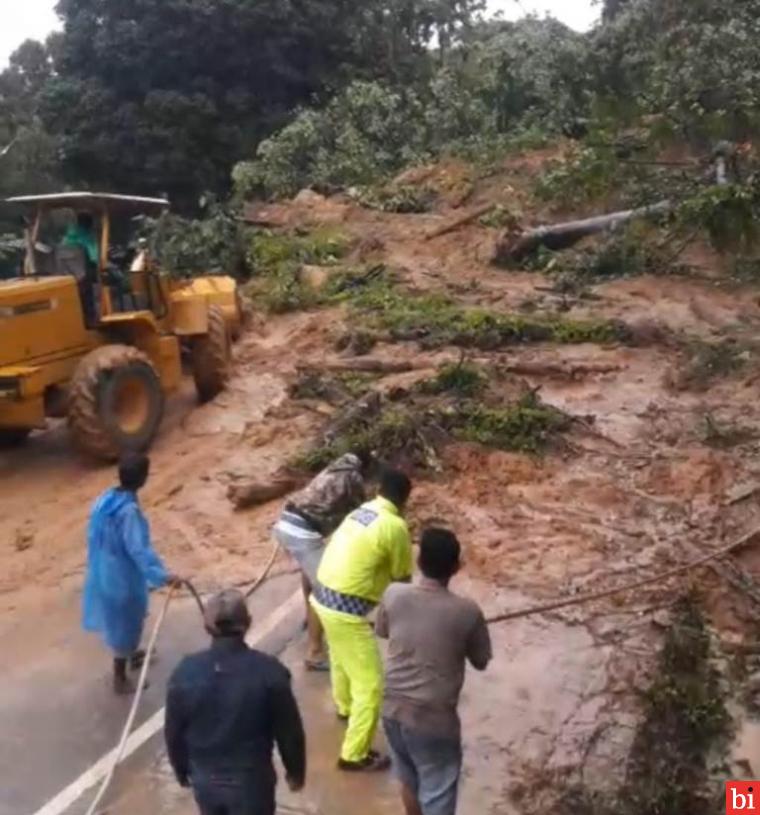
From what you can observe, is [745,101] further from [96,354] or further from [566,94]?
[566,94]

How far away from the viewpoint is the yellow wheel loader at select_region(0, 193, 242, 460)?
11016mm

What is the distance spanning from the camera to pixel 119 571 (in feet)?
23.2

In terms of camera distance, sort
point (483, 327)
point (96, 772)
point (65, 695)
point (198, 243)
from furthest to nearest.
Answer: point (198, 243) → point (483, 327) → point (65, 695) → point (96, 772)

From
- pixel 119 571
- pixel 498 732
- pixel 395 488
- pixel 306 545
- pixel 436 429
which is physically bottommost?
pixel 498 732

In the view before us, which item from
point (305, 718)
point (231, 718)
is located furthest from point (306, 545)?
point (231, 718)

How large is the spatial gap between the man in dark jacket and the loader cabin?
766 centimetres

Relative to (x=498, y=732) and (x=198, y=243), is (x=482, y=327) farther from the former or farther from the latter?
(x=498, y=732)

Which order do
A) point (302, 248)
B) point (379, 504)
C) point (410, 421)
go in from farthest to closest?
point (302, 248) → point (410, 421) → point (379, 504)

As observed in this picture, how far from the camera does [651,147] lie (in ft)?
31.1

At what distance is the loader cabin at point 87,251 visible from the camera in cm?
1169

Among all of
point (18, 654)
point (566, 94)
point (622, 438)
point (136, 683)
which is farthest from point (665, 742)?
point (566, 94)

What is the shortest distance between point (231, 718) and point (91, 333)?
7.89 meters

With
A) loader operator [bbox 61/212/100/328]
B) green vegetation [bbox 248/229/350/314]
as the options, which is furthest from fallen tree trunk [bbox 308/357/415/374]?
green vegetation [bbox 248/229/350/314]

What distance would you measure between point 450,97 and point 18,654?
61.4ft
